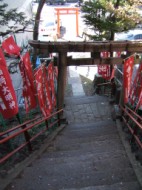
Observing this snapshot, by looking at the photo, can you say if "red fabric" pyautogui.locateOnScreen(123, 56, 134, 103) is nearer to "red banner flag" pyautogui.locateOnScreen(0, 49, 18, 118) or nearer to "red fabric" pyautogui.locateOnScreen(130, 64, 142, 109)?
"red fabric" pyautogui.locateOnScreen(130, 64, 142, 109)

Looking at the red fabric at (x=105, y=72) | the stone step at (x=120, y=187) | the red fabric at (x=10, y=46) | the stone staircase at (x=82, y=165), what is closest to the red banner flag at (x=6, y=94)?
the red fabric at (x=10, y=46)

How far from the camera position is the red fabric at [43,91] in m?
7.83

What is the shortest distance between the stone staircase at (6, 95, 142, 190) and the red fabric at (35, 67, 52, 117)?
103cm

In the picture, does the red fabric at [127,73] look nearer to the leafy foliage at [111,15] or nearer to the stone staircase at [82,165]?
the stone staircase at [82,165]

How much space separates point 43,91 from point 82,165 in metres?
3.26

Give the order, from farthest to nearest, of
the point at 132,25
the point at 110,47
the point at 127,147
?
the point at 132,25 < the point at 110,47 < the point at 127,147

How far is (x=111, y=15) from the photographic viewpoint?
46.3ft

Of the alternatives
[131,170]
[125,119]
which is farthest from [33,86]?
[131,170]

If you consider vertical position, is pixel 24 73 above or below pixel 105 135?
above

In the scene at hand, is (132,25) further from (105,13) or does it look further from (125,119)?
(125,119)

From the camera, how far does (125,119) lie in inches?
340

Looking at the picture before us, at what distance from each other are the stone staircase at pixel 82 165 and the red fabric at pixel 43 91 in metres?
1.03

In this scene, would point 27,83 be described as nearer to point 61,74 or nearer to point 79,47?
point 61,74

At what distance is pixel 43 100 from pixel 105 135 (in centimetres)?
228
